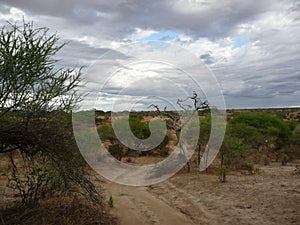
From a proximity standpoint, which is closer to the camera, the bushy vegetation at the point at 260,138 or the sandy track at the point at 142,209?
the sandy track at the point at 142,209

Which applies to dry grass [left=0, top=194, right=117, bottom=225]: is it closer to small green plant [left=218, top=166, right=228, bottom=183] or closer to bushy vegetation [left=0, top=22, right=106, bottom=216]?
bushy vegetation [left=0, top=22, right=106, bottom=216]

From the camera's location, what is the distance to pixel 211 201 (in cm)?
1198

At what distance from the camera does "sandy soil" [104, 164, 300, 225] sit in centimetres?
991

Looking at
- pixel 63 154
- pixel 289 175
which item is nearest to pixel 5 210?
pixel 63 154

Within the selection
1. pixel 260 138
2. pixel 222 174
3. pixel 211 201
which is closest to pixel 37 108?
pixel 211 201

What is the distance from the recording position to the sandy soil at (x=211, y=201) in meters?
9.91

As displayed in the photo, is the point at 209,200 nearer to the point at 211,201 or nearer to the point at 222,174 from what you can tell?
the point at 211,201

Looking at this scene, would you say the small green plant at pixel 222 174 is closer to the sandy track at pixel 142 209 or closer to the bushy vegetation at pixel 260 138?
the bushy vegetation at pixel 260 138

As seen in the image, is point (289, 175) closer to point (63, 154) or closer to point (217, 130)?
point (217, 130)

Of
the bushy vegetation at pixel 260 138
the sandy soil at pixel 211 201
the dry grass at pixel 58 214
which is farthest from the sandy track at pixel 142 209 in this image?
the bushy vegetation at pixel 260 138

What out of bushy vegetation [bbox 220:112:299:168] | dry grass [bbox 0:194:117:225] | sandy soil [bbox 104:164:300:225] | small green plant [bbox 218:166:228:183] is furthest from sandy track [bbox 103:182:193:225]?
bushy vegetation [bbox 220:112:299:168]

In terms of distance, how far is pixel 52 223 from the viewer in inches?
327

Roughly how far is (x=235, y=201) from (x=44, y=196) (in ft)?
20.6

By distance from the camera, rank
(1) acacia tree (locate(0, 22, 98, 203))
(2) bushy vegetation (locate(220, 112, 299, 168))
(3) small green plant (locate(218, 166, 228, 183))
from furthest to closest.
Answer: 1. (2) bushy vegetation (locate(220, 112, 299, 168))
2. (3) small green plant (locate(218, 166, 228, 183))
3. (1) acacia tree (locate(0, 22, 98, 203))
